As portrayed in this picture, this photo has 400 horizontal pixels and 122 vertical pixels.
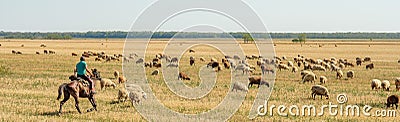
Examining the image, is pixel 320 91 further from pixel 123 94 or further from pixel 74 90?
pixel 74 90

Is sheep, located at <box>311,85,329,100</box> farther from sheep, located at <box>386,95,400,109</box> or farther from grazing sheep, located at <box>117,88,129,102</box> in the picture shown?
grazing sheep, located at <box>117,88,129,102</box>

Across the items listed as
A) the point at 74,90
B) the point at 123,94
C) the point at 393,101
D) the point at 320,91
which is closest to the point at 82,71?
the point at 74,90

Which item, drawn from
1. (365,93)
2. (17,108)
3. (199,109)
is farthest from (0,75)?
(365,93)

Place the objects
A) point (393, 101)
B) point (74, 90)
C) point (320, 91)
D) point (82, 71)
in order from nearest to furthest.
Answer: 1. point (74, 90)
2. point (82, 71)
3. point (393, 101)
4. point (320, 91)

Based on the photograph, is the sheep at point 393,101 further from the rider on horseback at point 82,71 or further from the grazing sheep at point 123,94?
the rider on horseback at point 82,71

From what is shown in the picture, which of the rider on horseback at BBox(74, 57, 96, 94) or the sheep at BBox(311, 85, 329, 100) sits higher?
Answer: the rider on horseback at BBox(74, 57, 96, 94)

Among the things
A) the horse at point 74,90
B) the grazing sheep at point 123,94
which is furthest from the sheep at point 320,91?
the horse at point 74,90

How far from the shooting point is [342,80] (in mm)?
28938

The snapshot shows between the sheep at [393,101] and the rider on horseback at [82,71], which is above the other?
the rider on horseback at [82,71]

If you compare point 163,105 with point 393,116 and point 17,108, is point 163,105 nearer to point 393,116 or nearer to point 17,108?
point 17,108

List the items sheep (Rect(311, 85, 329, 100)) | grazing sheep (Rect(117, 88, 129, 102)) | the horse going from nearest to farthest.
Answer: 1. the horse
2. grazing sheep (Rect(117, 88, 129, 102))
3. sheep (Rect(311, 85, 329, 100))

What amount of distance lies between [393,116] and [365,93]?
6.30 meters

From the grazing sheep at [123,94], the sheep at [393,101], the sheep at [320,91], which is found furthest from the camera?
the sheep at [320,91]

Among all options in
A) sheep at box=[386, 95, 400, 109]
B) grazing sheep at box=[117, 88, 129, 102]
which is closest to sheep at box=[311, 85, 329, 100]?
sheep at box=[386, 95, 400, 109]
